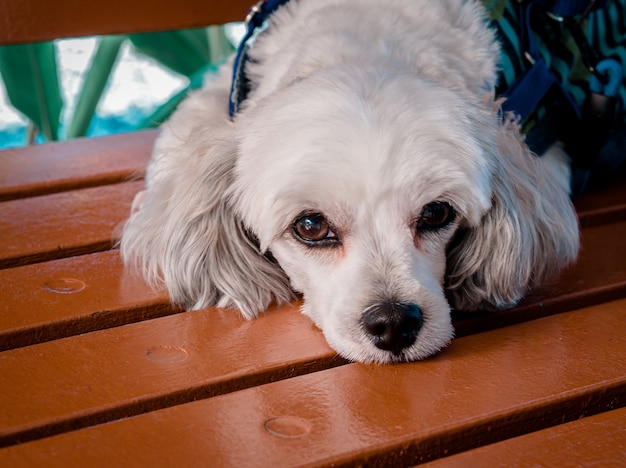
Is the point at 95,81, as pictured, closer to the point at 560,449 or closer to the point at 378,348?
the point at 378,348

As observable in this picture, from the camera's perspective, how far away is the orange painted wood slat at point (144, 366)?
5.17 ft

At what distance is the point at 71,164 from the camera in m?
2.89

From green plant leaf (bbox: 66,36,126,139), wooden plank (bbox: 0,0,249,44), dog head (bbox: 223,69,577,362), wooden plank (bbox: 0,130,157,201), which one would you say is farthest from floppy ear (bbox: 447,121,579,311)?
green plant leaf (bbox: 66,36,126,139)

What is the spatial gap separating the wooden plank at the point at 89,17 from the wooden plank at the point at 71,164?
1.30ft

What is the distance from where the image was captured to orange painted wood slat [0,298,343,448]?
158cm

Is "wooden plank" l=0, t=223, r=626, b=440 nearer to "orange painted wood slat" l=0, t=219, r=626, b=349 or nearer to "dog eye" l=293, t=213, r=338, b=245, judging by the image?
"orange painted wood slat" l=0, t=219, r=626, b=349

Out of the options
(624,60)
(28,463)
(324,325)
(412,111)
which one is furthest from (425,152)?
(624,60)

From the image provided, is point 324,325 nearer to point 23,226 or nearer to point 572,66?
point 23,226

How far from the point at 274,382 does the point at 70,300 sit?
1.90 feet

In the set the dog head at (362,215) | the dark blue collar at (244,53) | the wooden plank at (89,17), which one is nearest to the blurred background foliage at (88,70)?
the wooden plank at (89,17)

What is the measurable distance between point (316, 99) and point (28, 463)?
0.96m

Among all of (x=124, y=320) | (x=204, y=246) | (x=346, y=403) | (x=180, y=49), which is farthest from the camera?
(x=180, y=49)

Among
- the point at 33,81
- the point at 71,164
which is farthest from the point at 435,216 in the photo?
the point at 33,81

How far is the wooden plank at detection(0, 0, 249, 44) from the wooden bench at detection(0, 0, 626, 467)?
1.08 metres
